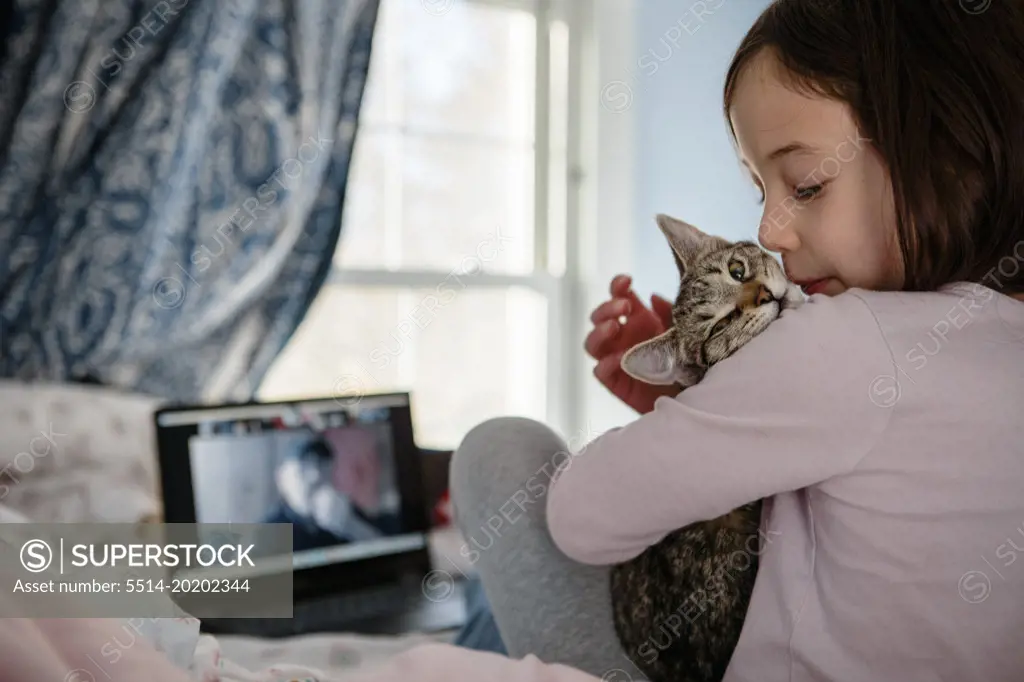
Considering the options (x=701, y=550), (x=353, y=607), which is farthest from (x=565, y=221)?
(x=701, y=550)

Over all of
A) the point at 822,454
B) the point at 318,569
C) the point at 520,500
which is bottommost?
the point at 318,569

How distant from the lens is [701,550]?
2.50 ft

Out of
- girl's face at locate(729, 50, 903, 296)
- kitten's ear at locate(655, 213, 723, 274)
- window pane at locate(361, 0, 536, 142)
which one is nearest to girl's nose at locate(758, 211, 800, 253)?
girl's face at locate(729, 50, 903, 296)

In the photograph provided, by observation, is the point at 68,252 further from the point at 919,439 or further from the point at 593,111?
the point at 919,439

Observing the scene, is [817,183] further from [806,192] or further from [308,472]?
[308,472]

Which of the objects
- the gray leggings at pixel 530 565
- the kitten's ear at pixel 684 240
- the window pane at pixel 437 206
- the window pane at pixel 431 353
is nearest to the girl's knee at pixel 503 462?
the gray leggings at pixel 530 565

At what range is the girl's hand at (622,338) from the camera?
0.98 metres

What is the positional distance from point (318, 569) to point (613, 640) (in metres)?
0.80

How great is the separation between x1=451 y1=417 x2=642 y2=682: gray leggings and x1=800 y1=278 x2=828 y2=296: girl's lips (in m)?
0.32

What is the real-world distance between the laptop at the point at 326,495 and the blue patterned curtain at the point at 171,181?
1.43 ft

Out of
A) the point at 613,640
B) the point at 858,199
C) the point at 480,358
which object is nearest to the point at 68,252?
the point at 480,358

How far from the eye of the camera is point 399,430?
5.41 ft

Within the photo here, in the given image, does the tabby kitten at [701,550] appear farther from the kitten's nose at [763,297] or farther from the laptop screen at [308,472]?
the laptop screen at [308,472]

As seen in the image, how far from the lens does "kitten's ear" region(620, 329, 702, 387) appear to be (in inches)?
31.9
